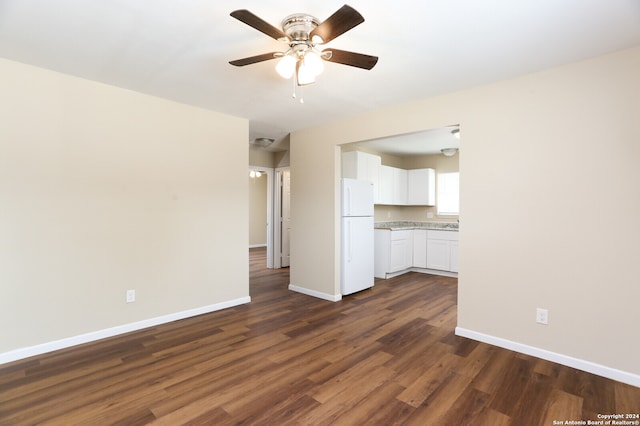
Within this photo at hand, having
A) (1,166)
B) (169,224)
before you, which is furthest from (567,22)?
(1,166)

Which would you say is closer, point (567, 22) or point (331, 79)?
point (567, 22)

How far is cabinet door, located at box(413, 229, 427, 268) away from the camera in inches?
234

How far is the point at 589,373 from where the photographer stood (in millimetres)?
2449

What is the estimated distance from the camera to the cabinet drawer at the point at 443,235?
5.58m

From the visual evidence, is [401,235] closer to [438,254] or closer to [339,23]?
[438,254]

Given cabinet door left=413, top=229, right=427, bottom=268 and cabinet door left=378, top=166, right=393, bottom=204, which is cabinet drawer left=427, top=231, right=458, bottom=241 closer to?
cabinet door left=413, top=229, right=427, bottom=268

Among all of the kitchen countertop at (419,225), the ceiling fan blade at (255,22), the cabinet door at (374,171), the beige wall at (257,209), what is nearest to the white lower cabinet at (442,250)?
the kitchen countertop at (419,225)

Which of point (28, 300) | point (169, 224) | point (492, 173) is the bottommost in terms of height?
point (28, 300)

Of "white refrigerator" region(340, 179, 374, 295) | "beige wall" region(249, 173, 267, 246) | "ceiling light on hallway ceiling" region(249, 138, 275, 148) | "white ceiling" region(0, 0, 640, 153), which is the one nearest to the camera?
"white ceiling" region(0, 0, 640, 153)

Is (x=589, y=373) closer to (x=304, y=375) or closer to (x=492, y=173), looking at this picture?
(x=492, y=173)

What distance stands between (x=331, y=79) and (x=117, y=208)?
244cm

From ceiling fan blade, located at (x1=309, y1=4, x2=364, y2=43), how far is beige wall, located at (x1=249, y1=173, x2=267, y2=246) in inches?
320

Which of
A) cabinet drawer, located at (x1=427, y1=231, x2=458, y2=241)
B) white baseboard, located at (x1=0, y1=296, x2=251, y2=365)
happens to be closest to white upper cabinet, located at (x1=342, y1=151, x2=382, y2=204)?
cabinet drawer, located at (x1=427, y1=231, x2=458, y2=241)

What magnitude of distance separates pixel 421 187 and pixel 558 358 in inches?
164
